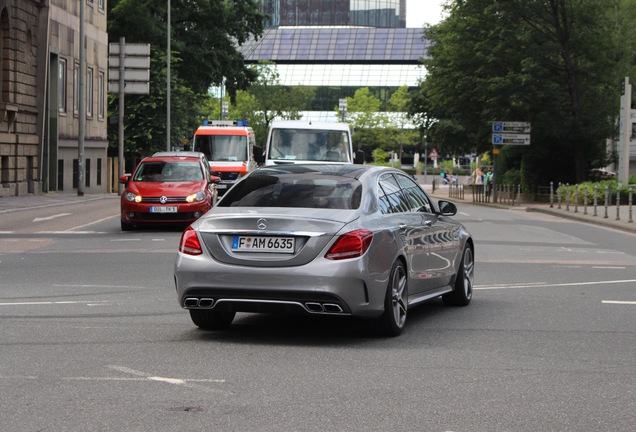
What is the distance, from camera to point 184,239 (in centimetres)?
939

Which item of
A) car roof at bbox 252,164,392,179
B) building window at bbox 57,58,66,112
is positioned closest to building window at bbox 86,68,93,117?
building window at bbox 57,58,66,112

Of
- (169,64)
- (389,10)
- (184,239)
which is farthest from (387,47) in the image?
(184,239)

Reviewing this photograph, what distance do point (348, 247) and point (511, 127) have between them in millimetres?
42510

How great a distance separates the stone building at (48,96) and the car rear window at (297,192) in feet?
104

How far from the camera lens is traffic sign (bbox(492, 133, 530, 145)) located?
50.1 m

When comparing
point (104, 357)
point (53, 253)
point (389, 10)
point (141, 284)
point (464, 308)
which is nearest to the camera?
point (104, 357)

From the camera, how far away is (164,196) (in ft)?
76.9

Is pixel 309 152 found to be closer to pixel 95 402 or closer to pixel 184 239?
pixel 184 239

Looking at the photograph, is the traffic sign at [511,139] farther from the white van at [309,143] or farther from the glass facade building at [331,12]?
the glass facade building at [331,12]

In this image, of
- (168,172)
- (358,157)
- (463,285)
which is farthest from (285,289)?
(358,157)

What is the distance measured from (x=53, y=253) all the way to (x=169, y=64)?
41337 millimetres

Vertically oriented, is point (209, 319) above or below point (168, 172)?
below

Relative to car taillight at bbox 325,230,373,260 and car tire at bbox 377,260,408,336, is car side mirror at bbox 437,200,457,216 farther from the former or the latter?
car taillight at bbox 325,230,373,260

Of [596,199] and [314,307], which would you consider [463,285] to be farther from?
[596,199]
